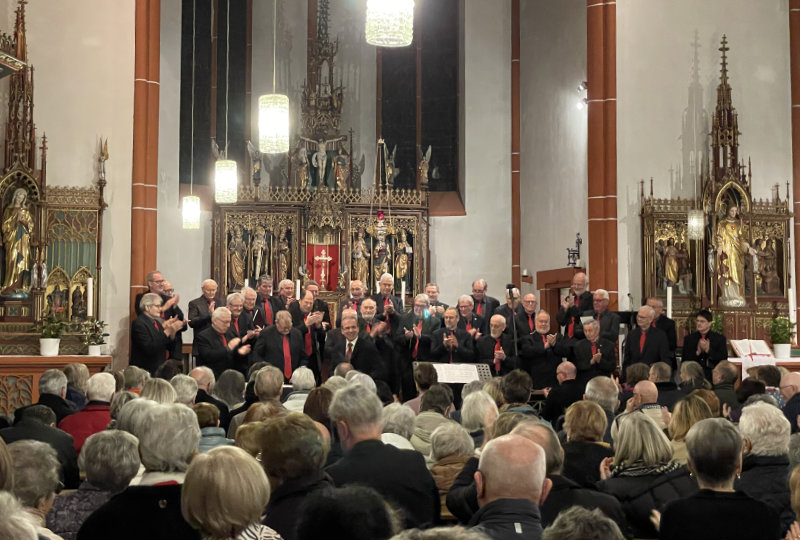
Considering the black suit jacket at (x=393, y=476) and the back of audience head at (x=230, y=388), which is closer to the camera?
the black suit jacket at (x=393, y=476)

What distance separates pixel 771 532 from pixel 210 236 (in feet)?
45.7

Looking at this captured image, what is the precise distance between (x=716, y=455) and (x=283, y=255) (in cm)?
1214

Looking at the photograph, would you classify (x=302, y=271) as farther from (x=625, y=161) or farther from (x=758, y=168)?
(x=758, y=168)

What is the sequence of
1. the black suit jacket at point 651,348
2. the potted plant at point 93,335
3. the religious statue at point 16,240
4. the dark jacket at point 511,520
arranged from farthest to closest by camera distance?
the religious statue at point 16,240, the potted plant at point 93,335, the black suit jacket at point 651,348, the dark jacket at point 511,520

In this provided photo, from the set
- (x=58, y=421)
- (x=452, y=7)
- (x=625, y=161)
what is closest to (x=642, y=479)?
(x=58, y=421)

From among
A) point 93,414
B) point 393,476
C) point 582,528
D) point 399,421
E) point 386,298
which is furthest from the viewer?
point 386,298

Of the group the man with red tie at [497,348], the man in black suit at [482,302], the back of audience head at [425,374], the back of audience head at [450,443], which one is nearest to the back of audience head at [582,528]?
the back of audience head at [450,443]

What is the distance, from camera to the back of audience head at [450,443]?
514cm

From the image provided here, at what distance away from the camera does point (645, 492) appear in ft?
15.3

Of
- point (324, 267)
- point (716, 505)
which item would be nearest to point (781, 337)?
point (324, 267)

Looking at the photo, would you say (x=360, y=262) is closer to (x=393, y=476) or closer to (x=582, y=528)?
(x=393, y=476)

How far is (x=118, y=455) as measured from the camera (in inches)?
164

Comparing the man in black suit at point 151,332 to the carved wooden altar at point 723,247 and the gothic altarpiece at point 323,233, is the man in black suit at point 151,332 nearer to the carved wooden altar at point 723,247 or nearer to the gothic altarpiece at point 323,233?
the gothic altarpiece at point 323,233

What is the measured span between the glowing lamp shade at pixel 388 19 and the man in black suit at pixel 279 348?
4412 millimetres
